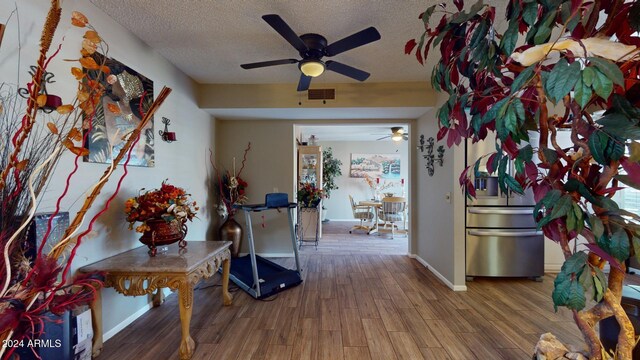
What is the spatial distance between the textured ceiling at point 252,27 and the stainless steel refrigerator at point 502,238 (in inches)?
70.8

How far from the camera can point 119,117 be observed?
6.83 ft

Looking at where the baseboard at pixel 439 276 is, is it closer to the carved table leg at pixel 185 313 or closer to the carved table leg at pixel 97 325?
the carved table leg at pixel 185 313

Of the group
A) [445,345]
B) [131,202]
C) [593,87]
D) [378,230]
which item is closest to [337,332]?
[445,345]

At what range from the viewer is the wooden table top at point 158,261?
1.77 meters

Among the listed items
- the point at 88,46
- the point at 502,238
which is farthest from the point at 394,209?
the point at 88,46

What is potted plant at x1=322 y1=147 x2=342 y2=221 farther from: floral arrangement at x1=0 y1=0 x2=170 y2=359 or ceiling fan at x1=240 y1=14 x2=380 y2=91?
floral arrangement at x1=0 y1=0 x2=170 y2=359

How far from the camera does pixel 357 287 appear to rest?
2.95 metres

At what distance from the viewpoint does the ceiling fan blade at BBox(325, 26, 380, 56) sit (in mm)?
1818

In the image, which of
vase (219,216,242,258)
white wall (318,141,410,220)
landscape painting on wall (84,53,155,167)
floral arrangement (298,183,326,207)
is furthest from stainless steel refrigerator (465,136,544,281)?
white wall (318,141,410,220)

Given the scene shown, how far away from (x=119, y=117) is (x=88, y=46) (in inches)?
68.7

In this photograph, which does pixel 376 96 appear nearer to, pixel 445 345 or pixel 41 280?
pixel 445 345

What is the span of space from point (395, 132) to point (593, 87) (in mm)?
4983

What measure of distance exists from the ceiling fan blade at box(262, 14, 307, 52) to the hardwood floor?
7.91ft

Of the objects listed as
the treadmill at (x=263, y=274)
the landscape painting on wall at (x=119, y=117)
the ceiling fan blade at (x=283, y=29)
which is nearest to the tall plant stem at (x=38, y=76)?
the landscape painting on wall at (x=119, y=117)
